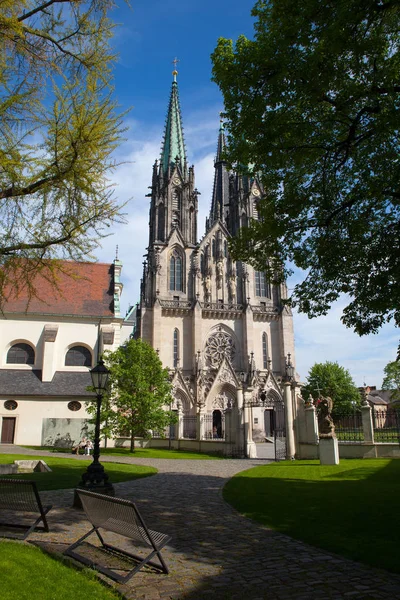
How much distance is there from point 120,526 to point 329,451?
50.3ft

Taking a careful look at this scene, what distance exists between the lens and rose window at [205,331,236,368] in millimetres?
44562

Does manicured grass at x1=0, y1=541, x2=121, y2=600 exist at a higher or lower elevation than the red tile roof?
lower

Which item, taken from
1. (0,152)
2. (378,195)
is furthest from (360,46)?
(0,152)

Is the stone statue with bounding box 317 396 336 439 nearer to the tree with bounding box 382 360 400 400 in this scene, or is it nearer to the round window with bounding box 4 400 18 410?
the round window with bounding box 4 400 18 410

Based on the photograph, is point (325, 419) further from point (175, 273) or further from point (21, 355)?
point (175, 273)

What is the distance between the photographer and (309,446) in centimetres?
2250

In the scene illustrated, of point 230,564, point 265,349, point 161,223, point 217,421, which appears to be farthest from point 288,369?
point 230,564

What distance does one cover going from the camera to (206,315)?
1795 inches

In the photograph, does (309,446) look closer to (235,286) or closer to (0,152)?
(0,152)

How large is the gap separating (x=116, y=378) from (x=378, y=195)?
72.4 feet

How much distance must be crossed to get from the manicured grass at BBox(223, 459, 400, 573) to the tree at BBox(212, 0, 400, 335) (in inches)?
186

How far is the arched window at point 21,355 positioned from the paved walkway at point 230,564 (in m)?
27.4

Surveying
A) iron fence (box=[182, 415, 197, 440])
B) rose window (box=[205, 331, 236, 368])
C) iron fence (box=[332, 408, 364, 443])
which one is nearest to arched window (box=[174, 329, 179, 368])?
rose window (box=[205, 331, 236, 368])

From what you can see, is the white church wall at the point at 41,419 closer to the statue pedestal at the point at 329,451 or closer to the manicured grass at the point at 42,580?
the statue pedestal at the point at 329,451
